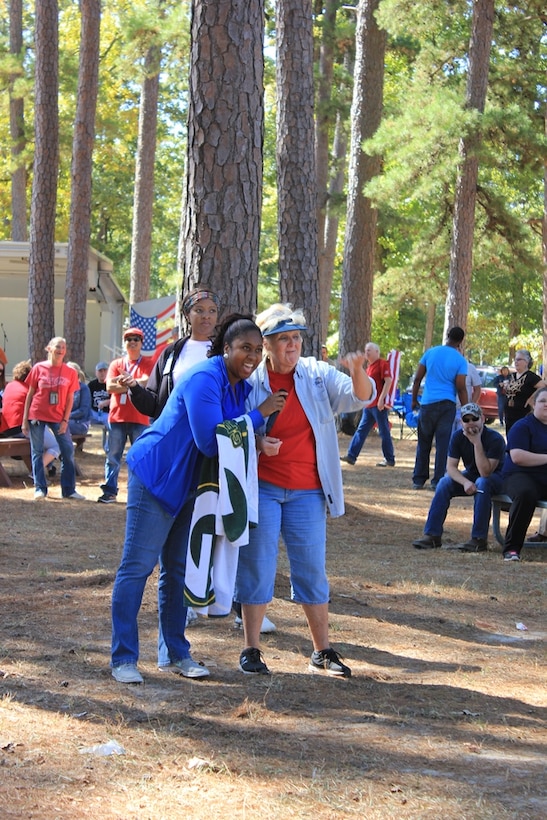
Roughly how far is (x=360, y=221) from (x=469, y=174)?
6.88ft

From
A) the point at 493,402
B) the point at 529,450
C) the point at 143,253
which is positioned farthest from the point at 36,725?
the point at 493,402

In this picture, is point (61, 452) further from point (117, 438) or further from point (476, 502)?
point (476, 502)

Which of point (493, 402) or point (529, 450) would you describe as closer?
point (529, 450)

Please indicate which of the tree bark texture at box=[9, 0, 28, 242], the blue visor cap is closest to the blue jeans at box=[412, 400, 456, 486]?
the blue visor cap

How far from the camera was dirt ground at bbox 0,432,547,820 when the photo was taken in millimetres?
3986

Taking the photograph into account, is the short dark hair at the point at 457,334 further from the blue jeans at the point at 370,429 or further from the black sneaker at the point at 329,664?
the black sneaker at the point at 329,664

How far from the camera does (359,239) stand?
2044cm

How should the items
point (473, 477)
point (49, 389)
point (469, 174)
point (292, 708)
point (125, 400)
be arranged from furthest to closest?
point (469, 174) < point (49, 389) < point (125, 400) < point (473, 477) < point (292, 708)

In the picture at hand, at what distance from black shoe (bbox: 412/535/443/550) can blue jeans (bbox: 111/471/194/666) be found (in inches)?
192

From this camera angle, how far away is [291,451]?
554cm

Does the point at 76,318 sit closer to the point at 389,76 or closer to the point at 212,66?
the point at 212,66

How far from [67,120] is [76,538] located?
25.8 m

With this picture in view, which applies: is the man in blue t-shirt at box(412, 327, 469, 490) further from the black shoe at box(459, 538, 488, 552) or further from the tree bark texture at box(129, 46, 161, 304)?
the tree bark texture at box(129, 46, 161, 304)

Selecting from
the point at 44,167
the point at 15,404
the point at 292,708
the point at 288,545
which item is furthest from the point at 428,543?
the point at 44,167
